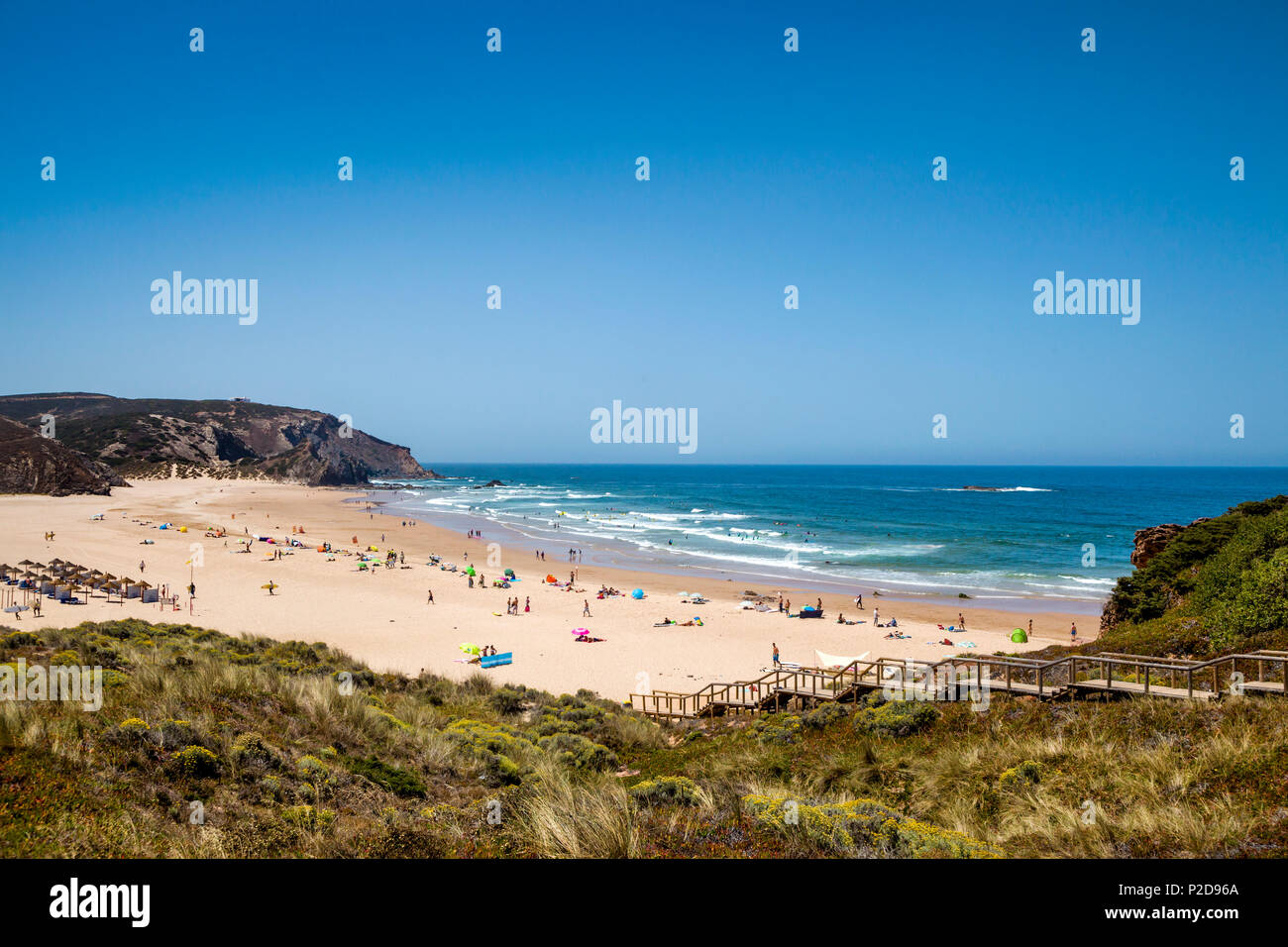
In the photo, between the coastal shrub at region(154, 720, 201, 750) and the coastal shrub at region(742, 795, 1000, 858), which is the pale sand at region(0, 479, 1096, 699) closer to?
the coastal shrub at region(154, 720, 201, 750)

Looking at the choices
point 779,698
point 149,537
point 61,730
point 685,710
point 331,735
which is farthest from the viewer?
point 149,537

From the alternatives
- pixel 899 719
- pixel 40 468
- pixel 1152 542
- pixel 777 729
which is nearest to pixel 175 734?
pixel 777 729

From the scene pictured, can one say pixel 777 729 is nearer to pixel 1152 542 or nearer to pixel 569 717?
pixel 569 717

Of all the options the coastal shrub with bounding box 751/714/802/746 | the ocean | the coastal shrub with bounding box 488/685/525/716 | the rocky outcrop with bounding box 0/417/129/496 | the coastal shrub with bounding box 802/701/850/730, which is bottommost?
the ocean

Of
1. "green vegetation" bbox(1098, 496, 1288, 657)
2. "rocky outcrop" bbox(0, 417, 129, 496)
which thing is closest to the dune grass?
"green vegetation" bbox(1098, 496, 1288, 657)

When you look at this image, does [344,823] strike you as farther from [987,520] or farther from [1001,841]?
[987,520]

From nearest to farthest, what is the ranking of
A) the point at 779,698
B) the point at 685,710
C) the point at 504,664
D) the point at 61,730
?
the point at 61,730
the point at 779,698
the point at 685,710
the point at 504,664

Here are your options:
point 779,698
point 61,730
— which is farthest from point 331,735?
point 779,698
